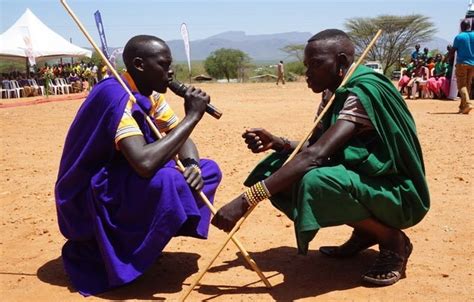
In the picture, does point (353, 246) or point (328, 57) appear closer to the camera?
point (328, 57)

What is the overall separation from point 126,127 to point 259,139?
0.99m

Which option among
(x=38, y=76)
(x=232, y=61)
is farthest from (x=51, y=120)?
(x=232, y=61)

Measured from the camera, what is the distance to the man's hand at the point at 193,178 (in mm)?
3293

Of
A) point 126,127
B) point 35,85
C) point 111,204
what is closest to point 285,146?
point 126,127

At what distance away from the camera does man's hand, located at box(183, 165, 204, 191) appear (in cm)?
329

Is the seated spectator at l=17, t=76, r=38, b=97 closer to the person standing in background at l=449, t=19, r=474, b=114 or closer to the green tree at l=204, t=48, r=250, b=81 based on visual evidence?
the person standing in background at l=449, t=19, r=474, b=114

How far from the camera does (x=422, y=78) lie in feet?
54.1

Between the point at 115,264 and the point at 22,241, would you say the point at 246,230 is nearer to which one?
the point at 115,264

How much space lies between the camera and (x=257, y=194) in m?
3.10

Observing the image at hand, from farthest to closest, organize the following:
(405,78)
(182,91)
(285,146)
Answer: (405,78) < (285,146) < (182,91)

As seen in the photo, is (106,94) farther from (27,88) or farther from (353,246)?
(27,88)

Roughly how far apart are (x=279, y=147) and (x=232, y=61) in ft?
194

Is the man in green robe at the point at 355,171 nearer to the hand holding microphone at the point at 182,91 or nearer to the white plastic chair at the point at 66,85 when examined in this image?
the hand holding microphone at the point at 182,91

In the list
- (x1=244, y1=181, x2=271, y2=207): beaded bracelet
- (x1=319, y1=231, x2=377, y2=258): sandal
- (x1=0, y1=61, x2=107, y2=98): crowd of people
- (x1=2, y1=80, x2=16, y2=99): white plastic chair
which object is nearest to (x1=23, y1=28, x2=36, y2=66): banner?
(x1=0, y1=61, x2=107, y2=98): crowd of people
